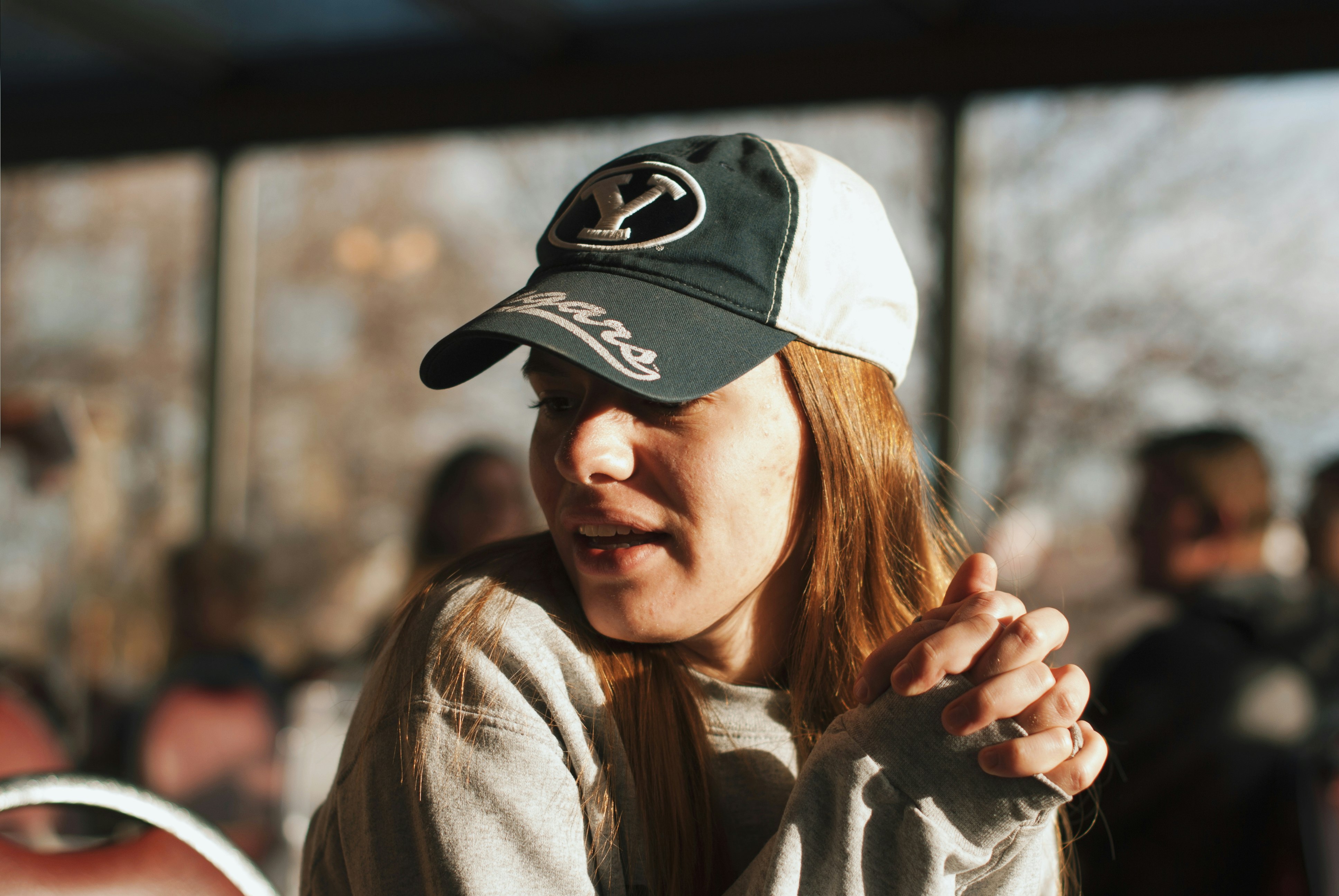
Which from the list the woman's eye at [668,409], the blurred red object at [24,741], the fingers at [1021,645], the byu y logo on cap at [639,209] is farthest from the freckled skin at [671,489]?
the blurred red object at [24,741]

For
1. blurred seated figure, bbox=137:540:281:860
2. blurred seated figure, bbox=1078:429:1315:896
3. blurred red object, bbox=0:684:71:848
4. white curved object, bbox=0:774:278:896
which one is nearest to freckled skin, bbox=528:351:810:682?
white curved object, bbox=0:774:278:896

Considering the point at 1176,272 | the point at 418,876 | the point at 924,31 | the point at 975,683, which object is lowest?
the point at 418,876

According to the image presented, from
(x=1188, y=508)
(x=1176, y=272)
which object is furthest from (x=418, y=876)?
(x=1176, y=272)

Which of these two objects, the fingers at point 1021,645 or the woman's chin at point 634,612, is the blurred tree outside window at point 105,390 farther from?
the fingers at point 1021,645

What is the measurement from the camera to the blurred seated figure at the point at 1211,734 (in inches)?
91.2

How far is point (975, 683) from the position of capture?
0.75 meters

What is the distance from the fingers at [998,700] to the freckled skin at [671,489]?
9.5 inches

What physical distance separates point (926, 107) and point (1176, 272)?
3.56 ft

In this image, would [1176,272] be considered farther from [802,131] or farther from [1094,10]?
[802,131]

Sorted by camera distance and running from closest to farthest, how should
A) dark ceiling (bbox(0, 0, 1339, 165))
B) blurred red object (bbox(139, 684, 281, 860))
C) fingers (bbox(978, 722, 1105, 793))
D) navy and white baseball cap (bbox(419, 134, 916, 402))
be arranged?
1. fingers (bbox(978, 722, 1105, 793))
2. navy and white baseball cap (bbox(419, 134, 916, 402))
3. blurred red object (bbox(139, 684, 281, 860))
4. dark ceiling (bbox(0, 0, 1339, 165))

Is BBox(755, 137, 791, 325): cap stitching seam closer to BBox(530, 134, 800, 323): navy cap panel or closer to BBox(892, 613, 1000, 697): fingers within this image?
BBox(530, 134, 800, 323): navy cap panel

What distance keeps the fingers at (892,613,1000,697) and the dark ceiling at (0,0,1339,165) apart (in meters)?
2.55

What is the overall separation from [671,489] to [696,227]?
23 centimetres

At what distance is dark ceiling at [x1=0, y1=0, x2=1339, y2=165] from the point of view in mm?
2816
